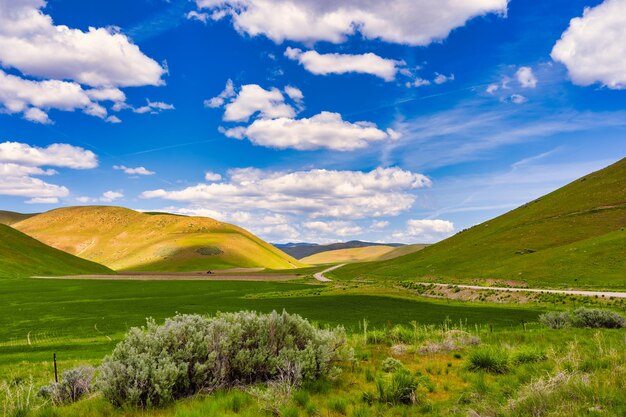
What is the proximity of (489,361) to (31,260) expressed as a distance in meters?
165

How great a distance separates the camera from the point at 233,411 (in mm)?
8008

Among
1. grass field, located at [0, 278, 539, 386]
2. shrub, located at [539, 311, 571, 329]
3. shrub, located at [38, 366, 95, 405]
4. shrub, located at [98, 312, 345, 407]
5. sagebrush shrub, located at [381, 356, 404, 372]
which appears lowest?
grass field, located at [0, 278, 539, 386]

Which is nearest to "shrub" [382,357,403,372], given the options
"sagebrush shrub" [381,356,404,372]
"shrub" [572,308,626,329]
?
"sagebrush shrub" [381,356,404,372]

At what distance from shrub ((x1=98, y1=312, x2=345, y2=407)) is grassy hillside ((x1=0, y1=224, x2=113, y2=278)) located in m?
125

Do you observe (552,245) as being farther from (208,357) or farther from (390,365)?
(208,357)

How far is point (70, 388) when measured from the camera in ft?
34.1

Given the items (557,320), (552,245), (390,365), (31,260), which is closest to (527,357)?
(390,365)

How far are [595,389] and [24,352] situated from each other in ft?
97.8

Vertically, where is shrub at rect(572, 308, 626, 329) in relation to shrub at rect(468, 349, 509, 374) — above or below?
below

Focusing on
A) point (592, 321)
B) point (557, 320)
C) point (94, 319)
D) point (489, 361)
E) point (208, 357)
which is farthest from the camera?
point (94, 319)

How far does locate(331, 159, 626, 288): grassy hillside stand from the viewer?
236 feet

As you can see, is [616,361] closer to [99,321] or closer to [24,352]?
[24,352]

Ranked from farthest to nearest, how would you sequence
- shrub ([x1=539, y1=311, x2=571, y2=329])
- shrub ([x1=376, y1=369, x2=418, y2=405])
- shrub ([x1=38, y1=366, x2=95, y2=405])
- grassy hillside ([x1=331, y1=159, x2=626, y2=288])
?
grassy hillside ([x1=331, y1=159, x2=626, y2=288])
shrub ([x1=539, y1=311, x2=571, y2=329])
shrub ([x1=38, y1=366, x2=95, y2=405])
shrub ([x1=376, y1=369, x2=418, y2=405])

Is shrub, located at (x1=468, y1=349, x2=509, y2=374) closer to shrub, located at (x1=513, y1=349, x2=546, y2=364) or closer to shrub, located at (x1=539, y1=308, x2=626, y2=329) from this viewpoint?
shrub, located at (x1=513, y1=349, x2=546, y2=364)
